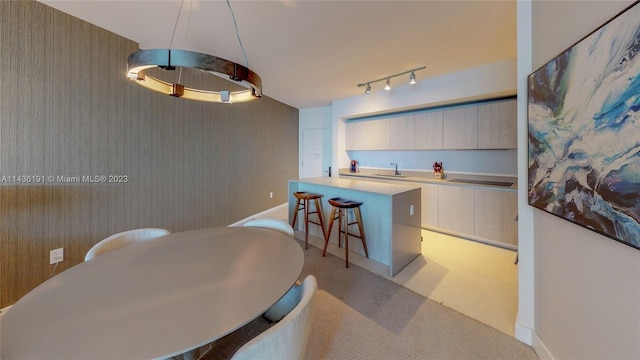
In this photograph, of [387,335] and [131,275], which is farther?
[387,335]

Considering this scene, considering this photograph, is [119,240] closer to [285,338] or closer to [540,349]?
[285,338]

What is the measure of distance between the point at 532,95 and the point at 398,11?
1.25 m

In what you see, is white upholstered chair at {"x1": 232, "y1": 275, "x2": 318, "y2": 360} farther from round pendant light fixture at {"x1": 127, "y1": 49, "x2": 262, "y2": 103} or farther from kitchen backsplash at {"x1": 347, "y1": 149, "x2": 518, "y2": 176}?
kitchen backsplash at {"x1": 347, "y1": 149, "x2": 518, "y2": 176}

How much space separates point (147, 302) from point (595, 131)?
1.93m

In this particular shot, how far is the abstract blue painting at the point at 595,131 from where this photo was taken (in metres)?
0.81

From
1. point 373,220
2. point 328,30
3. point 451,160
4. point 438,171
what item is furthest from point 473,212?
point 328,30

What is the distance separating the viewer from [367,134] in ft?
15.5

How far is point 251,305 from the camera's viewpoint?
87cm

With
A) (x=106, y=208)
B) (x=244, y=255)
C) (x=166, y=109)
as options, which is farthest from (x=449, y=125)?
(x=106, y=208)

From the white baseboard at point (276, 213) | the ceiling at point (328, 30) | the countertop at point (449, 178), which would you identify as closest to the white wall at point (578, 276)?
the ceiling at point (328, 30)

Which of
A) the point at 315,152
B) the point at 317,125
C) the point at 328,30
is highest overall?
the point at 328,30

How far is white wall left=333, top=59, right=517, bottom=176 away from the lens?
3061 millimetres

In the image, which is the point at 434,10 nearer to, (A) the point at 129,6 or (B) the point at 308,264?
(A) the point at 129,6

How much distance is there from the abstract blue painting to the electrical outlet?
371 cm
